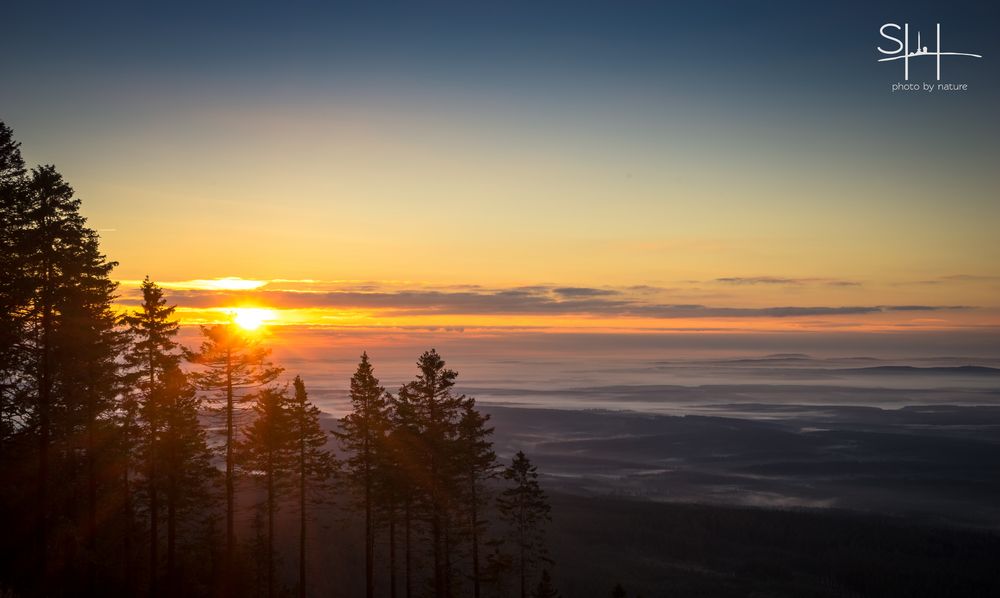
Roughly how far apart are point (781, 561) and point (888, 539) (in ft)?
76.0

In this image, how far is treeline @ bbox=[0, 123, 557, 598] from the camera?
2216 cm

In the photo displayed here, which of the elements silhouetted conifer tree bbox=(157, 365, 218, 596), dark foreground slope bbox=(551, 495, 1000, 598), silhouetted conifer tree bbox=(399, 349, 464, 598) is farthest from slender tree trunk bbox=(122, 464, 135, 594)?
dark foreground slope bbox=(551, 495, 1000, 598)

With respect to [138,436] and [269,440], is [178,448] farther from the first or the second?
[269,440]

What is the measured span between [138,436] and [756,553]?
10596cm

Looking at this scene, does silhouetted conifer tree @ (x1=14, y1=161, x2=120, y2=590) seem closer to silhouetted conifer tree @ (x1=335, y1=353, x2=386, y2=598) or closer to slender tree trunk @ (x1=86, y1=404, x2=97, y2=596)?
slender tree trunk @ (x1=86, y1=404, x2=97, y2=596)

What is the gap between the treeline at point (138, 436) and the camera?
72.7 ft

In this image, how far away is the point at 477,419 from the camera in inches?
1459

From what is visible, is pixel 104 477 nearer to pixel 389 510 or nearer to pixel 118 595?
pixel 118 595

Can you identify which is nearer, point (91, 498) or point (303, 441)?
point (91, 498)

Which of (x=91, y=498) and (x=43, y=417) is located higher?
(x=43, y=417)

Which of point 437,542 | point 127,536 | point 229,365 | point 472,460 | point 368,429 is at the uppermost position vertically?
point 229,365

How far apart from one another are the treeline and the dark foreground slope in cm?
6037

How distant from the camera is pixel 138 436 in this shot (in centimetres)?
2955

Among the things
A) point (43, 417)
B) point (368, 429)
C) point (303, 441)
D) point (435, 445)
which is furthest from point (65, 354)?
point (435, 445)
